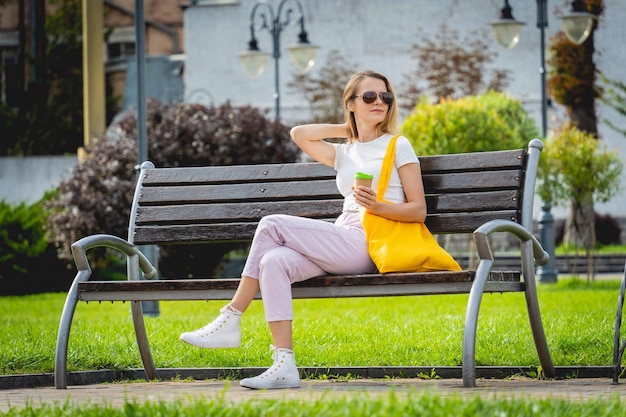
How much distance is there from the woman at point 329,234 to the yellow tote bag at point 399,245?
0.05m

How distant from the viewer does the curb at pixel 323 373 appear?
6.86m

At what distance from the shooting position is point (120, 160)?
74.0 feet

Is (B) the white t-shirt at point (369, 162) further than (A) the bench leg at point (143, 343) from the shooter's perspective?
No

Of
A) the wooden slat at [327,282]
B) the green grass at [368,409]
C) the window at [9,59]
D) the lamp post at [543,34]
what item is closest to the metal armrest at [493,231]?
the wooden slat at [327,282]

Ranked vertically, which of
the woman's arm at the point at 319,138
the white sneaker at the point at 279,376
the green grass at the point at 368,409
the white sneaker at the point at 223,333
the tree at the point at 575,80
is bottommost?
the white sneaker at the point at 279,376

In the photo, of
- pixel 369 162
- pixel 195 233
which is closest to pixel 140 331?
pixel 195 233

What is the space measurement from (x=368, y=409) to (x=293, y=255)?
5.87 ft

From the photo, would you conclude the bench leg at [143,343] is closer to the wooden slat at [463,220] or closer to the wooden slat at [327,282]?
the wooden slat at [327,282]

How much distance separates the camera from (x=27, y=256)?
24484 millimetres

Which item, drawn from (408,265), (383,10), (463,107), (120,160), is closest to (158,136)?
(120,160)

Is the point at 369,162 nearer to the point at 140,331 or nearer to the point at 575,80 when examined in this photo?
the point at 140,331

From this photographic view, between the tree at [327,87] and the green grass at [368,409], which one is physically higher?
the tree at [327,87]

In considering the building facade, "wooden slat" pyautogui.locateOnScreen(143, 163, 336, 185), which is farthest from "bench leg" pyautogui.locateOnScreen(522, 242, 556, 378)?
the building facade

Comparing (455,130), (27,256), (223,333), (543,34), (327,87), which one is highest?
(327,87)
